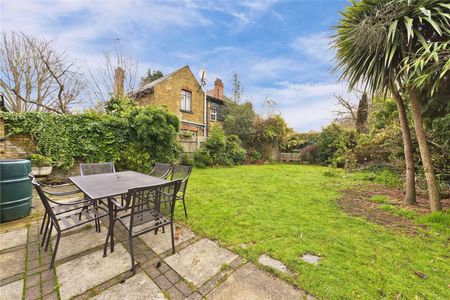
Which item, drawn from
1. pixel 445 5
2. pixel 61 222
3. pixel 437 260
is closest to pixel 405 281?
pixel 437 260

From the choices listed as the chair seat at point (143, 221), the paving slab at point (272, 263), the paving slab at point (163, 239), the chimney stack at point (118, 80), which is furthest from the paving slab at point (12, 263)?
the chimney stack at point (118, 80)

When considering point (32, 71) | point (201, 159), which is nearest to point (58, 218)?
point (201, 159)

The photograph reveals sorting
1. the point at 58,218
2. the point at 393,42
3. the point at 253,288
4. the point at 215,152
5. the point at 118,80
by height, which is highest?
the point at 118,80

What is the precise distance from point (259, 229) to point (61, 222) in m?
2.59

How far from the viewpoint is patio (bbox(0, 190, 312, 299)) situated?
1.57 meters

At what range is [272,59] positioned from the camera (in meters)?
9.65

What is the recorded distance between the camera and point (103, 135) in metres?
6.55

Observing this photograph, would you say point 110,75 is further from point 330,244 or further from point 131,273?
point 330,244

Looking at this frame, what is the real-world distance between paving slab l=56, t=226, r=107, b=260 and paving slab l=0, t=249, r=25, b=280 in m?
0.30

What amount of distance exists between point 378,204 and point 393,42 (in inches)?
131

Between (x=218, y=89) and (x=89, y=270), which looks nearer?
(x=89, y=270)

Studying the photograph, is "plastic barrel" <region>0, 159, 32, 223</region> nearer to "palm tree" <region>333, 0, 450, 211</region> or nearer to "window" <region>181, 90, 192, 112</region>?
"palm tree" <region>333, 0, 450, 211</region>

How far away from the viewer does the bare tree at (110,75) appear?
1197 cm

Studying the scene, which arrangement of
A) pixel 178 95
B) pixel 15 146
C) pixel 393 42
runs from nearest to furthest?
1. pixel 393 42
2. pixel 15 146
3. pixel 178 95
